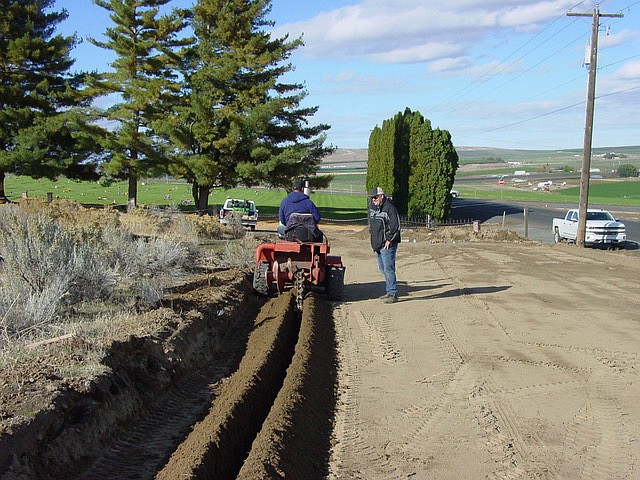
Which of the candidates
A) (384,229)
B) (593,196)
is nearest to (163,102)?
(384,229)

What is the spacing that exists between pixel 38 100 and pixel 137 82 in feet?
17.5

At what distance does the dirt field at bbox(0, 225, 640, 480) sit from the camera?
17.9 ft

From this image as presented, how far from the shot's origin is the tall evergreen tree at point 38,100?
3850 centimetres

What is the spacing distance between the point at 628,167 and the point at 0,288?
149 meters

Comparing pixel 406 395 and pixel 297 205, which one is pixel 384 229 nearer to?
pixel 297 205

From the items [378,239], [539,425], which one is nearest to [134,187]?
[378,239]

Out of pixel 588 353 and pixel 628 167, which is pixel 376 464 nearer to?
pixel 588 353

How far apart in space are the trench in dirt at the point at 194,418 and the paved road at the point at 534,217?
1169 inches

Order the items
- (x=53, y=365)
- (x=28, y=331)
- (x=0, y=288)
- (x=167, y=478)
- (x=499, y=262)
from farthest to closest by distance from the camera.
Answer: (x=499, y=262) < (x=0, y=288) < (x=28, y=331) < (x=53, y=365) < (x=167, y=478)

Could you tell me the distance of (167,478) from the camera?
4.97 meters

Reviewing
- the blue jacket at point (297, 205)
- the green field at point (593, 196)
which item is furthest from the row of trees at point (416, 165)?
the green field at point (593, 196)

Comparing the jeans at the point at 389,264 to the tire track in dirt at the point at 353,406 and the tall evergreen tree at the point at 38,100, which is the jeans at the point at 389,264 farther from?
the tall evergreen tree at the point at 38,100

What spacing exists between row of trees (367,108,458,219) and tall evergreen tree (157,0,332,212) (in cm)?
426

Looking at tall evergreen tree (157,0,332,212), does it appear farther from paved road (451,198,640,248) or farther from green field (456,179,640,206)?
green field (456,179,640,206)
